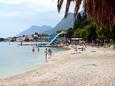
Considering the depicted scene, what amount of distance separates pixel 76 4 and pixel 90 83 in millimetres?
7627

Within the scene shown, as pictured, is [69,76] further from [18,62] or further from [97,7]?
[18,62]

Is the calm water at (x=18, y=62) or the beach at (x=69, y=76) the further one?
the calm water at (x=18, y=62)

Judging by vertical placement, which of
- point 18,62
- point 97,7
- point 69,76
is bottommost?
point 18,62

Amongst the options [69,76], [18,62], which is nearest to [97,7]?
[69,76]

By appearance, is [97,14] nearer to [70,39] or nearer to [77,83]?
[77,83]

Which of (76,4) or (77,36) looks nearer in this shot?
(76,4)

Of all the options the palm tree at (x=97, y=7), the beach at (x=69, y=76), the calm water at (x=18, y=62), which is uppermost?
the palm tree at (x=97, y=7)

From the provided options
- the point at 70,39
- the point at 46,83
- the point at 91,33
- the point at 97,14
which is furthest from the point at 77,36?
the point at 97,14

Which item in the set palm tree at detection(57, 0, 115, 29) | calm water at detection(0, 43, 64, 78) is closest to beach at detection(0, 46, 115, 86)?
palm tree at detection(57, 0, 115, 29)

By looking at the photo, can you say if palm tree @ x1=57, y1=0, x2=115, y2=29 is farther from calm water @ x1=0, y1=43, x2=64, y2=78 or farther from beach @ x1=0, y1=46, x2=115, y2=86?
calm water @ x1=0, y1=43, x2=64, y2=78

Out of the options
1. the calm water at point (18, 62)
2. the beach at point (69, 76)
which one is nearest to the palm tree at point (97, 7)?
the beach at point (69, 76)

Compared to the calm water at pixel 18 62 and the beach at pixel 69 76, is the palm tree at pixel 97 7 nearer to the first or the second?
the beach at pixel 69 76

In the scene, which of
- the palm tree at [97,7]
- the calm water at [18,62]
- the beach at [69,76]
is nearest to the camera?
the palm tree at [97,7]

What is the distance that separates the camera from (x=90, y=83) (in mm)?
18078
